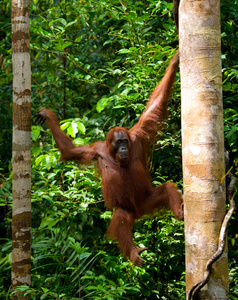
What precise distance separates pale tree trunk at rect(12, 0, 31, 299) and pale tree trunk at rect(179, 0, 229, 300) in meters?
1.71

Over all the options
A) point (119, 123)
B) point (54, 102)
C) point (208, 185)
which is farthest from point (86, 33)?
point (208, 185)

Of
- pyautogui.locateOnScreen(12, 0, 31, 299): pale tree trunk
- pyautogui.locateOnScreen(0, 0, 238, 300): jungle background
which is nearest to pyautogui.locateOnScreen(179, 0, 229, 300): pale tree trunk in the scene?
pyautogui.locateOnScreen(0, 0, 238, 300): jungle background

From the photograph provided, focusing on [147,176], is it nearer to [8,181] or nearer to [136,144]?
[136,144]

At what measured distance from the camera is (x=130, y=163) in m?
3.82

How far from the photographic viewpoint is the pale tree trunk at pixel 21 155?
319 cm

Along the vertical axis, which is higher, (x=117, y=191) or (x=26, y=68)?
(x=26, y=68)

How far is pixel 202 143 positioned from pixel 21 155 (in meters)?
1.85

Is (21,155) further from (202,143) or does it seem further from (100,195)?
(202,143)

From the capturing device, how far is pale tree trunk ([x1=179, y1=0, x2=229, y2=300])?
1.70 meters

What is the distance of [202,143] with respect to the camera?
1758 millimetres

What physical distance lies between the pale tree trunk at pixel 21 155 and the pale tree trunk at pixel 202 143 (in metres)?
1.71

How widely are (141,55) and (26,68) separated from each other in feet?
3.80

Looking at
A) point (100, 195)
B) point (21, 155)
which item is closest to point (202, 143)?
point (21, 155)

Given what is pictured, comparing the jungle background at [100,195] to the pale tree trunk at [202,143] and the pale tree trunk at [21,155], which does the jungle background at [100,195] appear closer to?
the pale tree trunk at [21,155]
